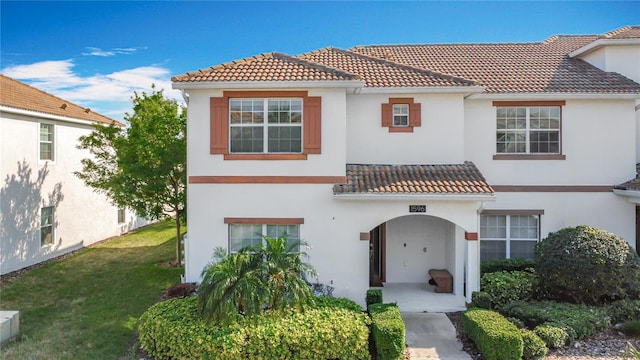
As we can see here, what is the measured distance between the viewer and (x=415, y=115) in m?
13.4

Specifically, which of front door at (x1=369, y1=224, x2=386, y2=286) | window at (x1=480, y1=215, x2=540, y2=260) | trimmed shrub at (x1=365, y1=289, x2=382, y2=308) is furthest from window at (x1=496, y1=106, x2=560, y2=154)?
trimmed shrub at (x1=365, y1=289, x2=382, y2=308)

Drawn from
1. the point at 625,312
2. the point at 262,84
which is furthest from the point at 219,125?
the point at 625,312

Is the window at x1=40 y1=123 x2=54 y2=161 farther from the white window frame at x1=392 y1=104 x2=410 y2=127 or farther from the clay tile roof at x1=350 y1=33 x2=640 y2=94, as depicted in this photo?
the white window frame at x1=392 y1=104 x2=410 y2=127

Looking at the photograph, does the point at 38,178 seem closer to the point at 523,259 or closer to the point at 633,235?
the point at 523,259

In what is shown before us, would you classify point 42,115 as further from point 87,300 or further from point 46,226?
point 87,300

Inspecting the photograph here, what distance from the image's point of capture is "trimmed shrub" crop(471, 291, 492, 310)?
1073 cm

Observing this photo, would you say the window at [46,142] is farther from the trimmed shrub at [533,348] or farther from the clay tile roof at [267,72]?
the trimmed shrub at [533,348]

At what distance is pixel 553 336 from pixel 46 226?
19924 millimetres

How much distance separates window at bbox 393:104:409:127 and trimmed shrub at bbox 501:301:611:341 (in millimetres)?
6457

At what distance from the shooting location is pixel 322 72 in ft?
39.6

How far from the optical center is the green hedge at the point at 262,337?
8320 mm

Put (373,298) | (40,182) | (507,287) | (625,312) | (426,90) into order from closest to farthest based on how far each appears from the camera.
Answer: (625,312) → (373,298) → (507,287) → (426,90) → (40,182)

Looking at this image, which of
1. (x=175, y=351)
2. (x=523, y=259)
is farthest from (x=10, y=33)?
(x=523, y=259)

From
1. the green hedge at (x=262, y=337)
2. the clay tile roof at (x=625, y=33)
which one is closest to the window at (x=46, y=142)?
the green hedge at (x=262, y=337)
